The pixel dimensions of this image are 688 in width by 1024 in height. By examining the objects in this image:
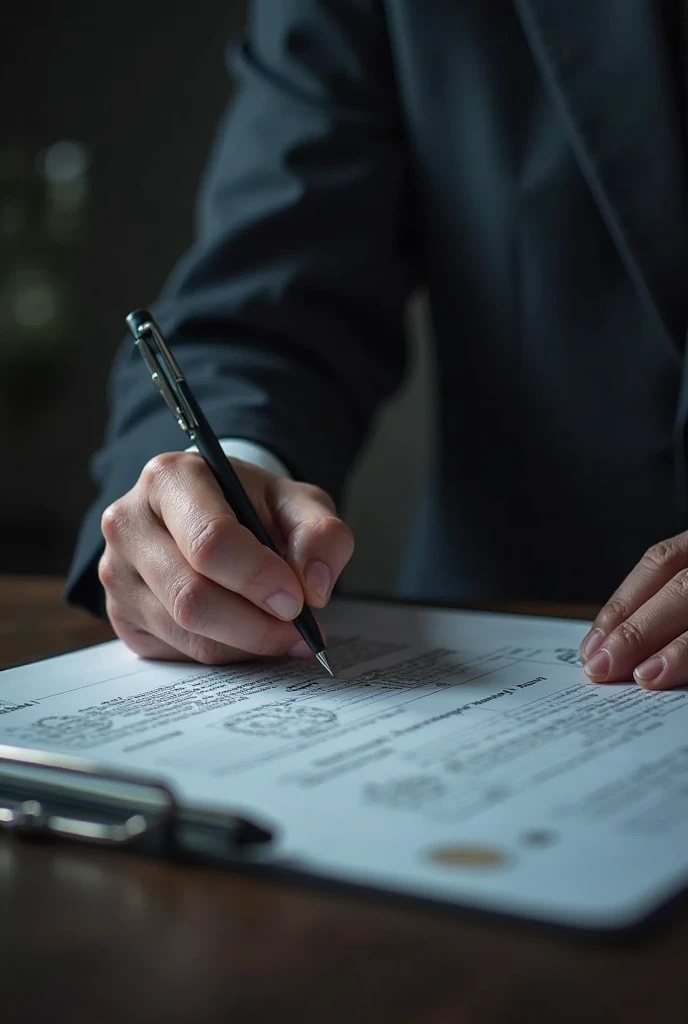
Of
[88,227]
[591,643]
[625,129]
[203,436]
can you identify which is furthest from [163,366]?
[88,227]

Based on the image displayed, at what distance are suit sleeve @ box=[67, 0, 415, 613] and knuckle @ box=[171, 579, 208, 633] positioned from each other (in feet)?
0.86

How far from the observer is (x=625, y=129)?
81 cm

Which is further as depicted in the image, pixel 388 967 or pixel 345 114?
pixel 345 114

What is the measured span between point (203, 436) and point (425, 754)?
261 millimetres

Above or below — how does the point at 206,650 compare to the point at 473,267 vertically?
below

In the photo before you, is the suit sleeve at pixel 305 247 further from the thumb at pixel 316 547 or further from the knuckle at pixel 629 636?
the knuckle at pixel 629 636

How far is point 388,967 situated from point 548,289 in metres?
0.71

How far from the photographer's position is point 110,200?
7.86 ft

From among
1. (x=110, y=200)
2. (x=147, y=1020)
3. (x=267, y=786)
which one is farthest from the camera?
(x=110, y=200)

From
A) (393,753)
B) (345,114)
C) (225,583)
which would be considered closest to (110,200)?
(345,114)

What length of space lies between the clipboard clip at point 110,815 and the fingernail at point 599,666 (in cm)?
24

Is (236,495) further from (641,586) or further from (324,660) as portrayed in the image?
(641,586)

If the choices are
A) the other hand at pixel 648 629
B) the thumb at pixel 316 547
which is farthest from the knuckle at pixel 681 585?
the thumb at pixel 316 547

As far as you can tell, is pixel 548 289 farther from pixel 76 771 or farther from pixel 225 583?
pixel 76 771
